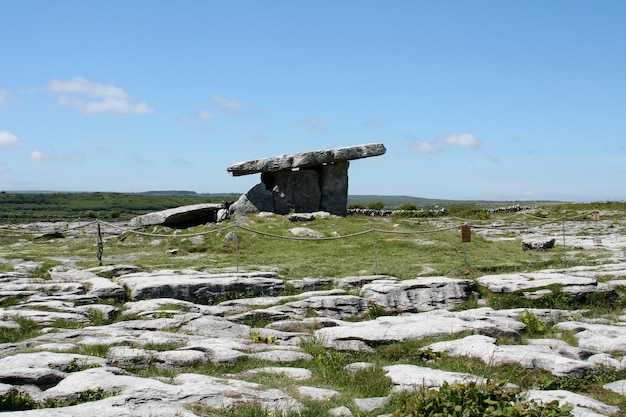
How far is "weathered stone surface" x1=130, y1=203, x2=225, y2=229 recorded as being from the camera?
26.9m

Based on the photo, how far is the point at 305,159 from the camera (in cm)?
2866

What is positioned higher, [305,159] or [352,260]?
[305,159]

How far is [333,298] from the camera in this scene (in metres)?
12.9

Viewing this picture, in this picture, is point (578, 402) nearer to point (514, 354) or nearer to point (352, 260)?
point (514, 354)

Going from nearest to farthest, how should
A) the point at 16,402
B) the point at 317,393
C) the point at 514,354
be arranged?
the point at 16,402, the point at 317,393, the point at 514,354

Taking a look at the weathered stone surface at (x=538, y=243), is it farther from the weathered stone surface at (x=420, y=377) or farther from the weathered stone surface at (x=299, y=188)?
the weathered stone surface at (x=420, y=377)

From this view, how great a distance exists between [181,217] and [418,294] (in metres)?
16.3

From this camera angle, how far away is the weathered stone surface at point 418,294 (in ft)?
43.3

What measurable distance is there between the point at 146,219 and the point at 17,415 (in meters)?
22.3

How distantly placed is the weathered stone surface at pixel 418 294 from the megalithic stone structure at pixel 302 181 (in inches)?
593

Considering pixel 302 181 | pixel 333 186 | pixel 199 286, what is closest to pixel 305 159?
pixel 302 181

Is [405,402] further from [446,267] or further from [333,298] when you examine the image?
[446,267]

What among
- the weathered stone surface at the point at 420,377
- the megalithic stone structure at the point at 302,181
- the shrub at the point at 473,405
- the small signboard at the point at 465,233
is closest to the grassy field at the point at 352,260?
the shrub at the point at 473,405

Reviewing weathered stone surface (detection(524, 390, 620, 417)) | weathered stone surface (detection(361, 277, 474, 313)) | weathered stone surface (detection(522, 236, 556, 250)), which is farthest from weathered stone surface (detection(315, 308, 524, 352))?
weathered stone surface (detection(522, 236, 556, 250))
